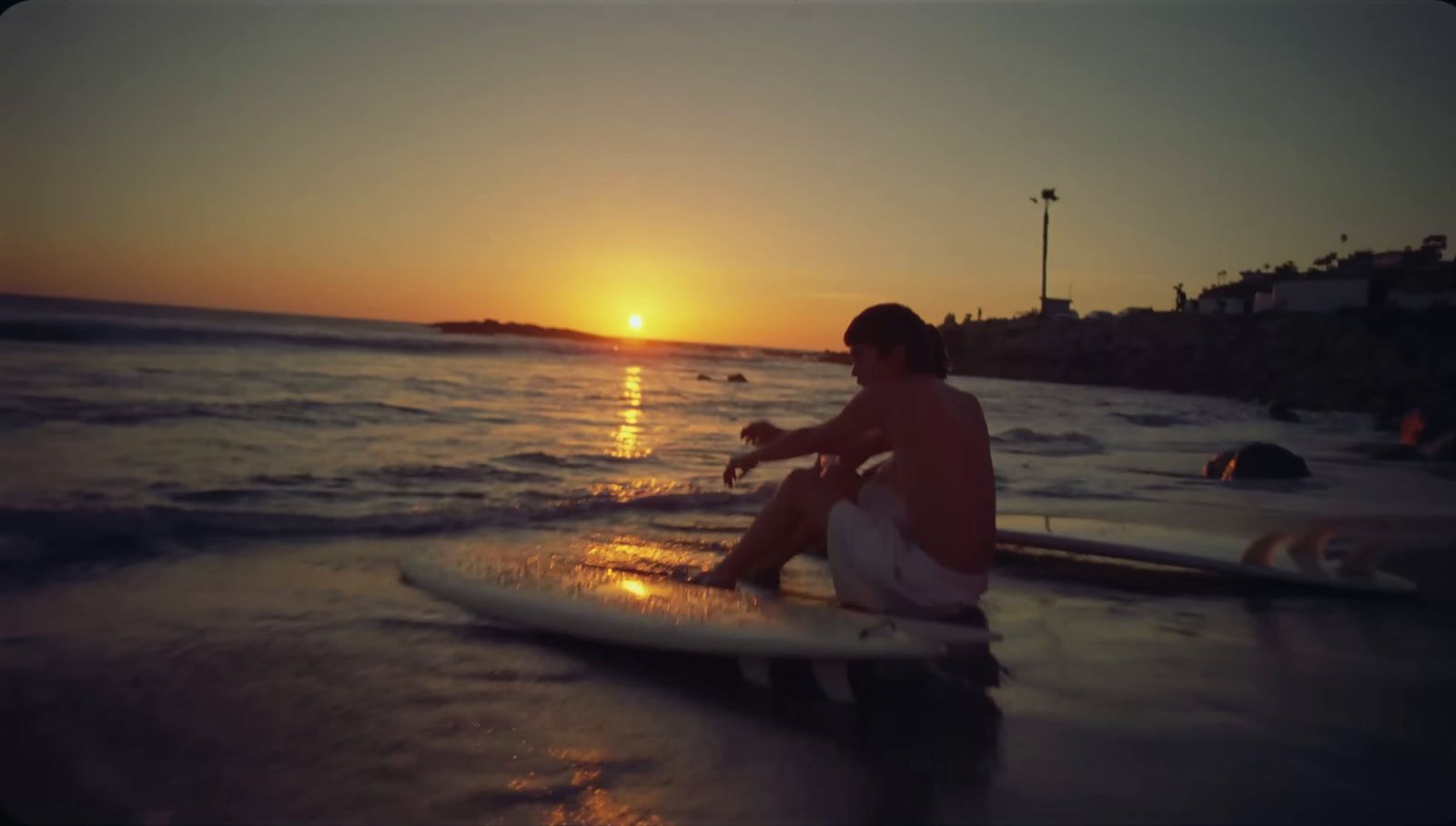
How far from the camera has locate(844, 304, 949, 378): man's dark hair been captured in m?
3.23

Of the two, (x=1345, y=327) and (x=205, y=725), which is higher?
(x=1345, y=327)

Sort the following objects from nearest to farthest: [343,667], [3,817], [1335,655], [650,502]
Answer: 1. [3,817]
2. [343,667]
3. [1335,655]
4. [650,502]

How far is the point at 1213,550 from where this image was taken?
4844mm

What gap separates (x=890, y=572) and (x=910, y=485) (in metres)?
0.29

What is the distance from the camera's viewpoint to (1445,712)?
287cm

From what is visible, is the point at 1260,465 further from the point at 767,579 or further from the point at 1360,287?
the point at 1360,287

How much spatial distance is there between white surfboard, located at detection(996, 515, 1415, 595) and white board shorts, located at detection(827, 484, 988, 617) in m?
1.86

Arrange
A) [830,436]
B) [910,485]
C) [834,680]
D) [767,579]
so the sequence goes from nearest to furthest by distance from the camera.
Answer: [834,680], [910,485], [830,436], [767,579]

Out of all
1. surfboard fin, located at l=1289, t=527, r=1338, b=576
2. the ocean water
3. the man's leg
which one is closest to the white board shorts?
the man's leg

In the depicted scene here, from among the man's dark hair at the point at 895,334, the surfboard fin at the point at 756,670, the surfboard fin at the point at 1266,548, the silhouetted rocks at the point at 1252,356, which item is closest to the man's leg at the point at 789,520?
the man's dark hair at the point at 895,334

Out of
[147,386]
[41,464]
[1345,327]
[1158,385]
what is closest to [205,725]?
[41,464]

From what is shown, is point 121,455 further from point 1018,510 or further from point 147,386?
point 1018,510

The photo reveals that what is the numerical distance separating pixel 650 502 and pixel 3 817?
4.89 m

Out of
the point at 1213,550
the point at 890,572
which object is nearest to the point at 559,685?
the point at 890,572
